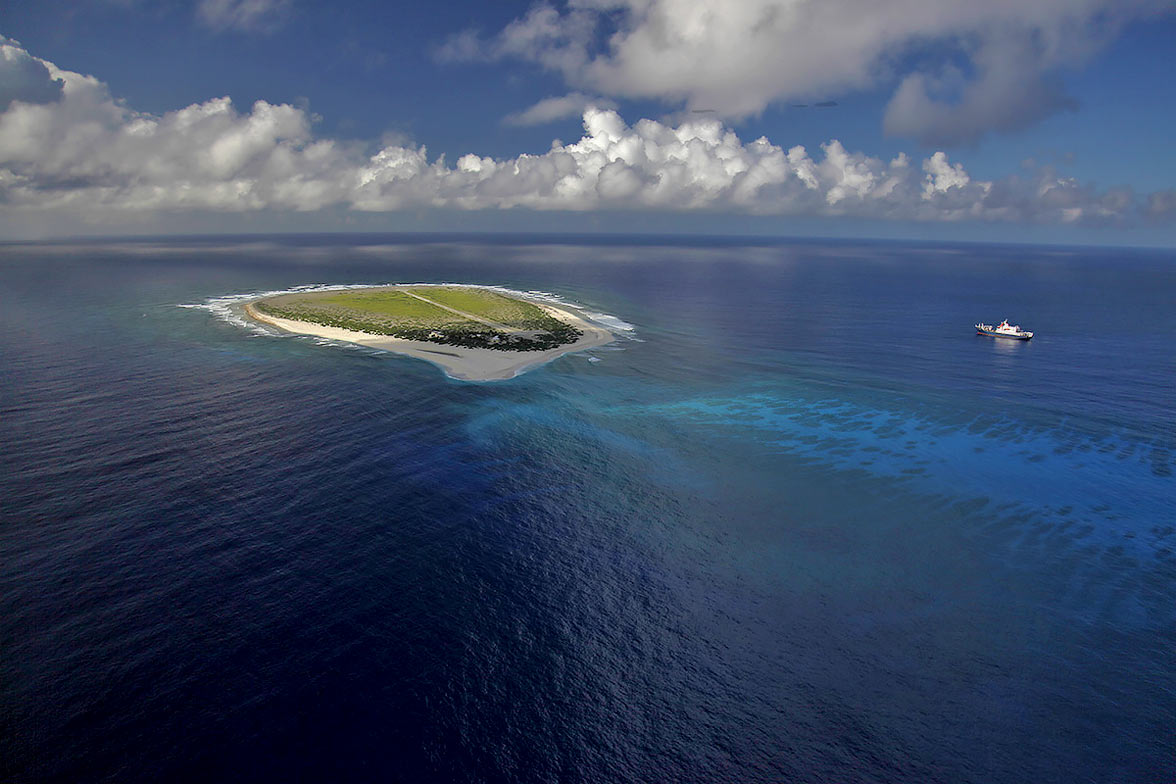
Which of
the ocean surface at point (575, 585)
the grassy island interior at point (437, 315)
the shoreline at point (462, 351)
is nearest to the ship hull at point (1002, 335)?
the ocean surface at point (575, 585)

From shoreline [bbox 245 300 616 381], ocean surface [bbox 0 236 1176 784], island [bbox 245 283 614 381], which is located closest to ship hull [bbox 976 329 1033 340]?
ocean surface [bbox 0 236 1176 784]

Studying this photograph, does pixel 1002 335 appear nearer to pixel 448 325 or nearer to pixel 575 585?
pixel 448 325

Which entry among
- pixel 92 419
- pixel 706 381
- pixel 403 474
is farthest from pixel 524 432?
pixel 92 419

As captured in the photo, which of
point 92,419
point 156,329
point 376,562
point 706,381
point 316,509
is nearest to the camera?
point 376,562

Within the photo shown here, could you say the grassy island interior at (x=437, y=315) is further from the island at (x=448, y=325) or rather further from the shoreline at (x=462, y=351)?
the shoreline at (x=462, y=351)

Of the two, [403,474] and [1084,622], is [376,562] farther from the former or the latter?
[1084,622]

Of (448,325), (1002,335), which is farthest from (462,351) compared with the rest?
(1002,335)

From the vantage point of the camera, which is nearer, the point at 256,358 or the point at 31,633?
the point at 31,633
